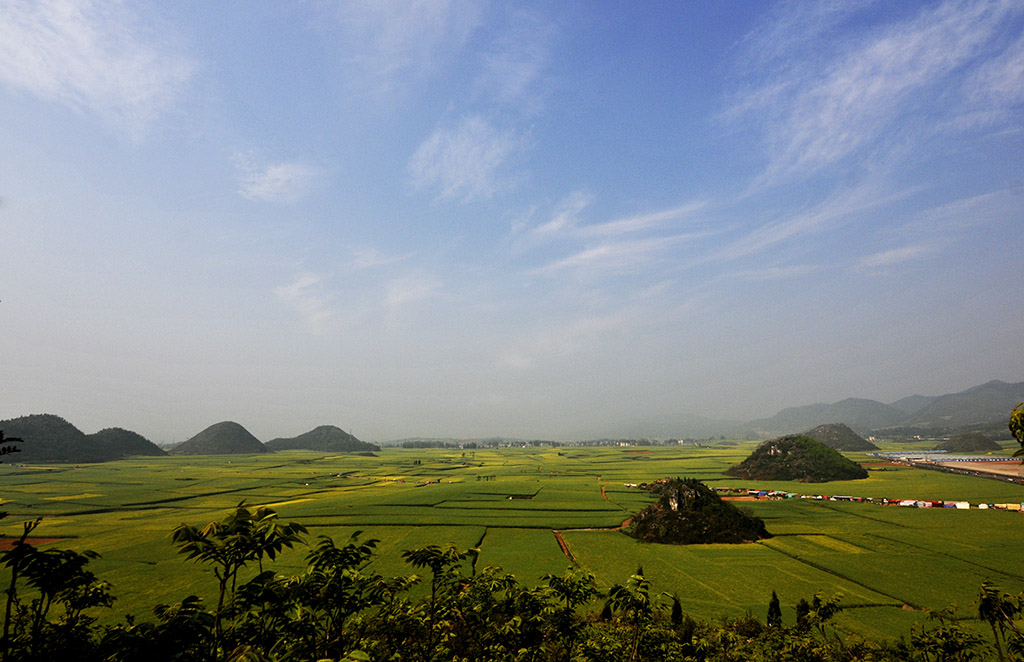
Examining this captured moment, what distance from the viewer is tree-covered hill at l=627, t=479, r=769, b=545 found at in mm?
52375

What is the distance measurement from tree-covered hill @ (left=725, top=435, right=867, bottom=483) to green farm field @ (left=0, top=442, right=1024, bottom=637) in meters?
7.04

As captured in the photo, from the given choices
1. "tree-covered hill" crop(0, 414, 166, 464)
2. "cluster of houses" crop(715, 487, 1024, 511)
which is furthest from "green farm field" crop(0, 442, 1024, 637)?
"tree-covered hill" crop(0, 414, 166, 464)

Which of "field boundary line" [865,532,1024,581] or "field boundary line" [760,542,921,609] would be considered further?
"field boundary line" [865,532,1024,581]

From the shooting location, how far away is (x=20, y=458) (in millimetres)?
174750

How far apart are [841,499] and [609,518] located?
49.2m

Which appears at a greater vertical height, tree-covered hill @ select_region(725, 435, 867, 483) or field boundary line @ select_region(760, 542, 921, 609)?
field boundary line @ select_region(760, 542, 921, 609)

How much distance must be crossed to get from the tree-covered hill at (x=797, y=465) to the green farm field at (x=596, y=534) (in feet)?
23.1

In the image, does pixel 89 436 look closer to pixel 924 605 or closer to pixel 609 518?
pixel 609 518

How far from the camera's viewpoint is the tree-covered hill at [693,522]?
52375mm

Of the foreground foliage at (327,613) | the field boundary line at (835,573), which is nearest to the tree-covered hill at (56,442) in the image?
the foreground foliage at (327,613)

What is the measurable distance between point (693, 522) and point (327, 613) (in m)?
56.1

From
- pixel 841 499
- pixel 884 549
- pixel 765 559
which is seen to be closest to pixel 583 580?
pixel 765 559

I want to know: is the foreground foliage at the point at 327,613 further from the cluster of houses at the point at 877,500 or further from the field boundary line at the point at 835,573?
the cluster of houses at the point at 877,500

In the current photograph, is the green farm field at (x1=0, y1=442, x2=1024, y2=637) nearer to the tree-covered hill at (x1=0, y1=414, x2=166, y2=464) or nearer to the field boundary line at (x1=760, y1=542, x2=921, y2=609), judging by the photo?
the field boundary line at (x1=760, y1=542, x2=921, y2=609)
